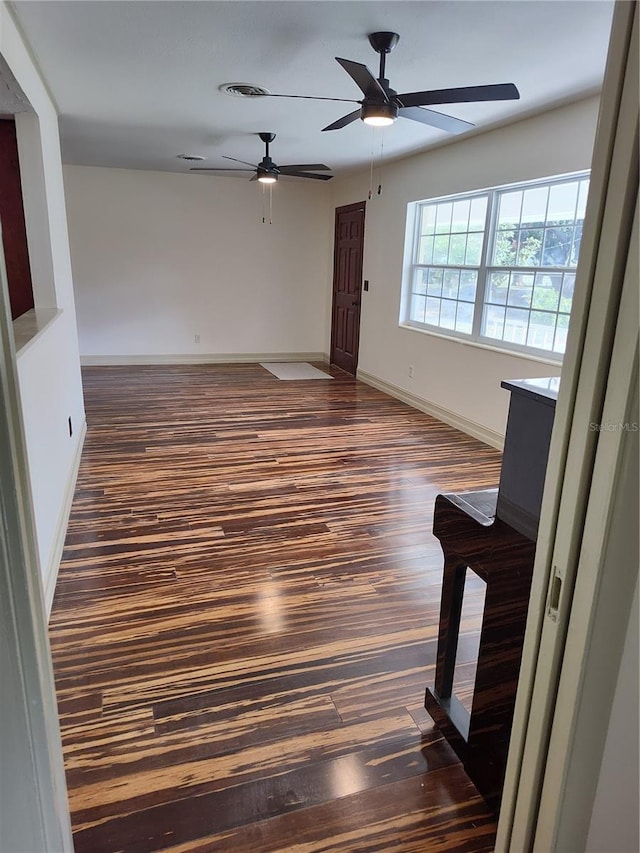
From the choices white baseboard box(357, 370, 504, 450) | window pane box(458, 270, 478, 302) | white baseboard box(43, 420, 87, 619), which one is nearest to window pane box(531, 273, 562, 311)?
window pane box(458, 270, 478, 302)

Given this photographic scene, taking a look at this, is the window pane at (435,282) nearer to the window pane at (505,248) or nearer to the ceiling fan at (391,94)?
the window pane at (505,248)

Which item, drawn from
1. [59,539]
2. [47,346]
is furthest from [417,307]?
[59,539]

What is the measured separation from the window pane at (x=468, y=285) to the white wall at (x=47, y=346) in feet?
11.1

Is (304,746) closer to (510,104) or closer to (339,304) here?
(510,104)

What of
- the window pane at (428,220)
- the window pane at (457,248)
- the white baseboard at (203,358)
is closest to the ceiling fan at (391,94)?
the window pane at (457,248)

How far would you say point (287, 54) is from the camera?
294cm

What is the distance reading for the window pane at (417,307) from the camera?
591 cm

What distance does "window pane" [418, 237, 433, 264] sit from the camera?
569cm

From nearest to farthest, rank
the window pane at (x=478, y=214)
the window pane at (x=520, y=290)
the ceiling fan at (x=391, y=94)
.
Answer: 1. the ceiling fan at (x=391, y=94)
2. the window pane at (x=520, y=290)
3. the window pane at (x=478, y=214)

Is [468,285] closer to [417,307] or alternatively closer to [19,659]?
[417,307]

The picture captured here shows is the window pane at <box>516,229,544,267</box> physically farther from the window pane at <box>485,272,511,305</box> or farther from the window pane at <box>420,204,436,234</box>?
the window pane at <box>420,204,436,234</box>

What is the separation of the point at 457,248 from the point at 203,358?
4107 mm
